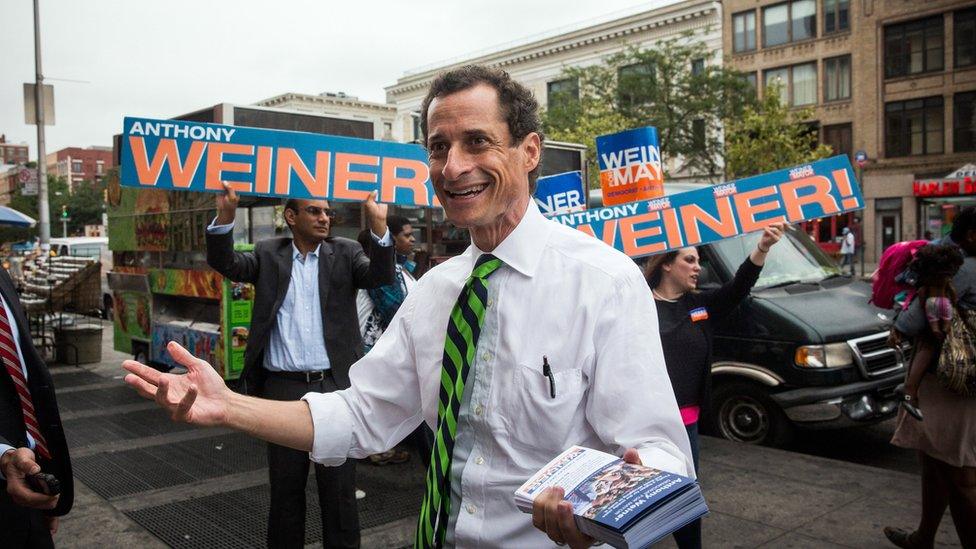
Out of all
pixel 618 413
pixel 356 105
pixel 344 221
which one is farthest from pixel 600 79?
pixel 618 413

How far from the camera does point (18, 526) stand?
268cm

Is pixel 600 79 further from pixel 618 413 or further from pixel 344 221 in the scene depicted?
pixel 618 413

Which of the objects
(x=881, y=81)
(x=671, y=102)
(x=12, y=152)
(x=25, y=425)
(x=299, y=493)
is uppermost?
(x=12, y=152)

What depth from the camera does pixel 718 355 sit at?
7.30m

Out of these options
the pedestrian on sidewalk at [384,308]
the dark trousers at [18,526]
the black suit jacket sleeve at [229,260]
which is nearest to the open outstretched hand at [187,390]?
the dark trousers at [18,526]

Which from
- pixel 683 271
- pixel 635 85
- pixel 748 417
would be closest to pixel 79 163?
pixel 635 85

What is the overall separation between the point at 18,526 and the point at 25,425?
13.8 inches

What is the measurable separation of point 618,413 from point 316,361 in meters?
2.82

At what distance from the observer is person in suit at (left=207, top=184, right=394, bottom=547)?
13.4 ft

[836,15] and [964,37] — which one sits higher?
[836,15]

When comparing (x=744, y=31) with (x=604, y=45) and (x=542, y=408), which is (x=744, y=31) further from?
(x=542, y=408)

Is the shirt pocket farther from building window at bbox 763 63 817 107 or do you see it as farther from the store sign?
building window at bbox 763 63 817 107

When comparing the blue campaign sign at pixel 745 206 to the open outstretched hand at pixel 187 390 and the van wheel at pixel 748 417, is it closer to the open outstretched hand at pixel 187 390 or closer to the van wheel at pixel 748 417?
the van wheel at pixel 748 417

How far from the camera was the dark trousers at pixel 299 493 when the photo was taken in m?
4.04
